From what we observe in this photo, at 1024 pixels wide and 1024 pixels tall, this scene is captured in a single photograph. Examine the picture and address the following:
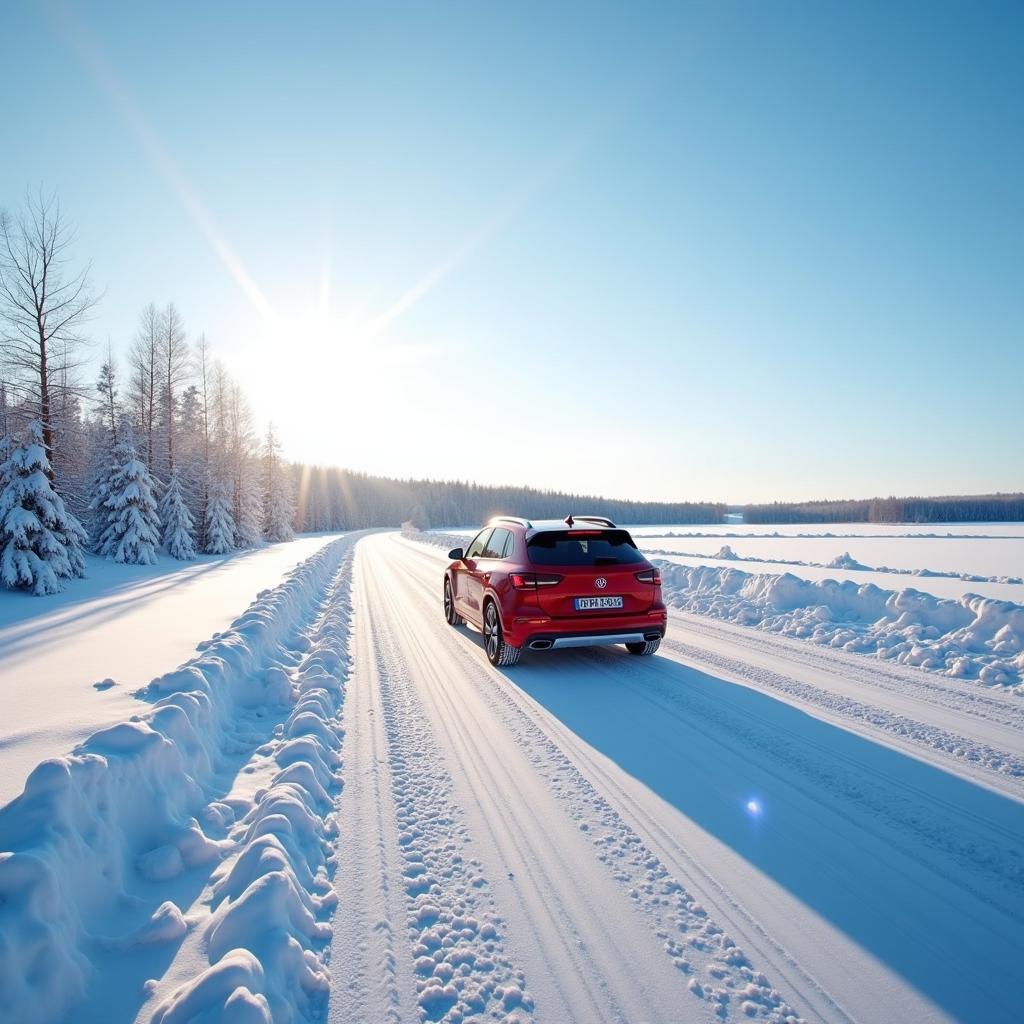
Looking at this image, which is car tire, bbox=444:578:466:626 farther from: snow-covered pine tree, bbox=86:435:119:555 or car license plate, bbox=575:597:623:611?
snow-covered pine tree, bbox=86:435:119:555

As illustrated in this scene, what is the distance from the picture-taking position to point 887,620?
8.97 meters

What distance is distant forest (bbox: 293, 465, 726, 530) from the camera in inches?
3844

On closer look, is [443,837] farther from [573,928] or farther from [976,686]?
[976,686]

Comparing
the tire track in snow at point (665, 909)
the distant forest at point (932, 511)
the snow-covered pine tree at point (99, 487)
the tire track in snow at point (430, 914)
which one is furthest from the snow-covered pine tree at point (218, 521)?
the distant forest at point (932, 511)

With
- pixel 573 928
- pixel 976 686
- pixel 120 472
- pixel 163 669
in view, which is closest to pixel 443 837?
pixel 573 928

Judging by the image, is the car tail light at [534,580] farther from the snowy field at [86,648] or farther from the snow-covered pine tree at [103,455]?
the snow-covered pine tree at [103,455]

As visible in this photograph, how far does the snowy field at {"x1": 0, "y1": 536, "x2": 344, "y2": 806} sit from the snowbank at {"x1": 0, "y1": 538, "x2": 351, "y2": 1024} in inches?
31.8

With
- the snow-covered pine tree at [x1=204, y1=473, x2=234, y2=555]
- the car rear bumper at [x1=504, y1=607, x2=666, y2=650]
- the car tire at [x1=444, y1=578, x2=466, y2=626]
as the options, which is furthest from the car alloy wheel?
the snow-covered pine tree at [x1=204, y1=473, x2=234, y2=555]

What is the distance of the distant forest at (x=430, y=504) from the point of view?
97.6 metres

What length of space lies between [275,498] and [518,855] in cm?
5300

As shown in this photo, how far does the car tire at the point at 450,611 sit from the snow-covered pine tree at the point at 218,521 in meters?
28.7

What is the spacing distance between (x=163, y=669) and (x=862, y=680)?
787 centimetres

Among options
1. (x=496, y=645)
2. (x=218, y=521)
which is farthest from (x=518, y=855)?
(x=218, y=521)

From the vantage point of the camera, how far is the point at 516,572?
696 centimetres
